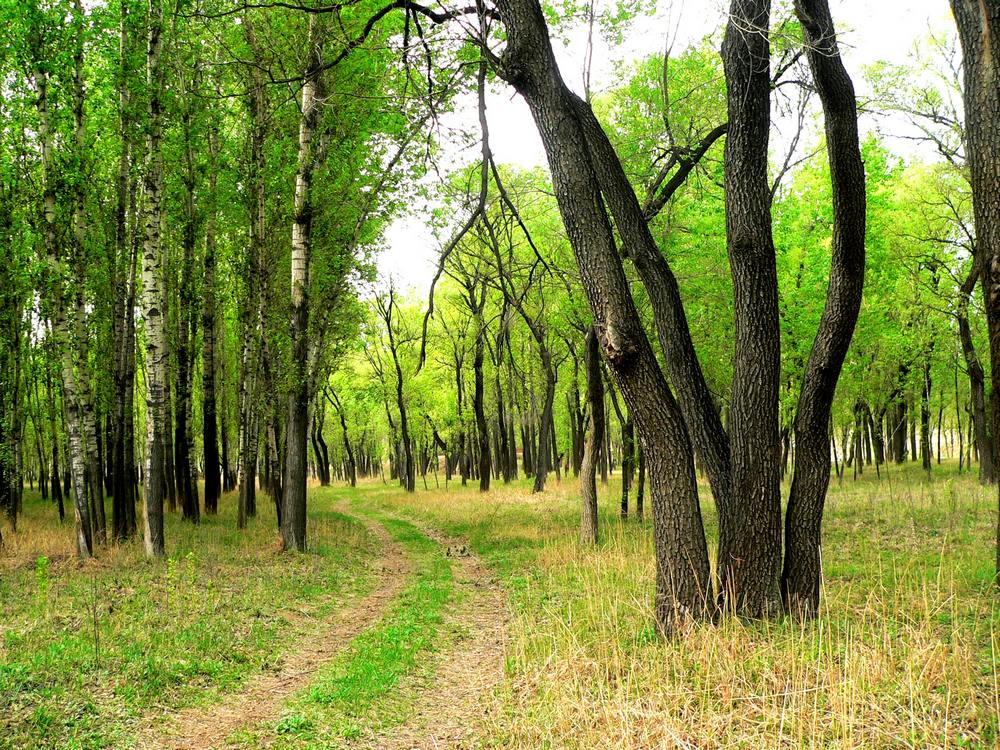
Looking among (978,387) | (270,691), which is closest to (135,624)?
(270,691)

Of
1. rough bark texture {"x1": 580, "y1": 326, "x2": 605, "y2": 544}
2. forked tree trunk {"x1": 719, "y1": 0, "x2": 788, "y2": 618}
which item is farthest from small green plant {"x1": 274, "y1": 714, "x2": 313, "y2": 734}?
rough bark texture {"x1": 580, "y1": 326, "x2": 605, "y2": 544}

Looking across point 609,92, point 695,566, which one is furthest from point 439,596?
point 609,92

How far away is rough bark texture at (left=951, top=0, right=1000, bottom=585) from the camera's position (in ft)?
17.5

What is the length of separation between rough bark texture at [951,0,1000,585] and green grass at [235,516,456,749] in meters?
6.65

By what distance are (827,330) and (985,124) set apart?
90.2 inches

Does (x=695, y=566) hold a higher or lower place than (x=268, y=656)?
higher

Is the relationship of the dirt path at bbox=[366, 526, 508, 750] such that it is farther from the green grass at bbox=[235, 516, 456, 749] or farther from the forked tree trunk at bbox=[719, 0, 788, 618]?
the forked tree trunk at bbox=[719, 0, 788, 618]

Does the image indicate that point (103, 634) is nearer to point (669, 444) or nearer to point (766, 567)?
point (669, 444)

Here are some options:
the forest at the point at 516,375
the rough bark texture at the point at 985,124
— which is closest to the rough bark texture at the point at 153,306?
the forest at the point at 516,375

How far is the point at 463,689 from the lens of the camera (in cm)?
582

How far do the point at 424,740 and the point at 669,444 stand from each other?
3183mm

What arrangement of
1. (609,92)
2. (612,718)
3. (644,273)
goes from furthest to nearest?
(609,92), (644,273), (612,718)

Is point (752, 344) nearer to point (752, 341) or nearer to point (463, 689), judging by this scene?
point (752, 341)

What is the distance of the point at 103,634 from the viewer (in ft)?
22.1
